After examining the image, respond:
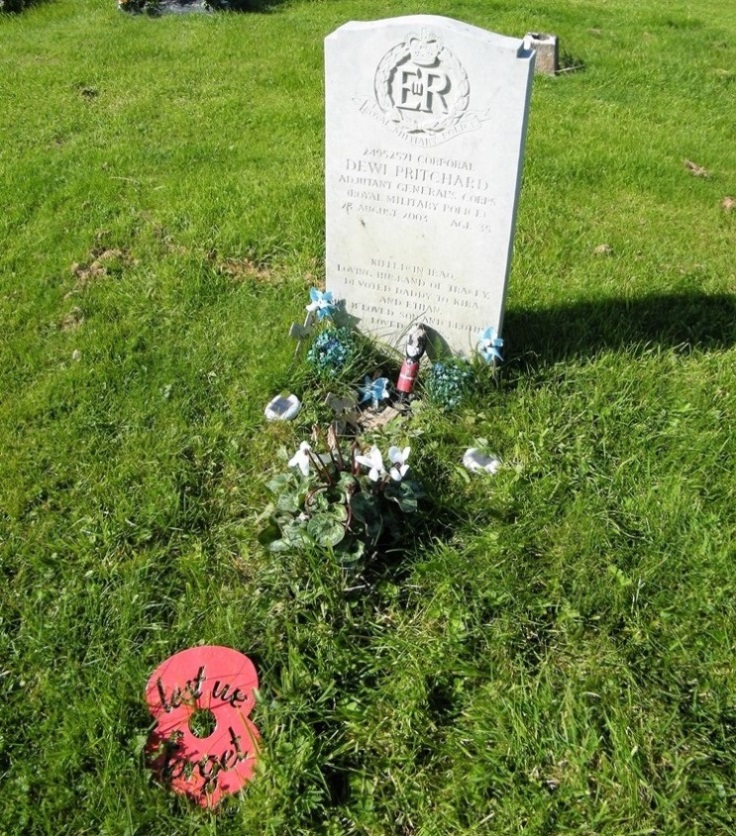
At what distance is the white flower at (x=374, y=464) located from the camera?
8.35ft

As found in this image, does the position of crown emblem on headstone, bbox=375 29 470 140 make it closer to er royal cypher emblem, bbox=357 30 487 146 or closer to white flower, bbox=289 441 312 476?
er royal cypher emblem, bbox=357 30 487 146

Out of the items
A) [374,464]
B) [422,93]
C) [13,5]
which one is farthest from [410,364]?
[13,5]

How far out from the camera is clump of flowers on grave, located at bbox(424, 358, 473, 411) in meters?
3.30

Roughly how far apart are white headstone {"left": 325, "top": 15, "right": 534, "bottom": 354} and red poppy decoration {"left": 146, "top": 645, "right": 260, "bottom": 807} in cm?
178

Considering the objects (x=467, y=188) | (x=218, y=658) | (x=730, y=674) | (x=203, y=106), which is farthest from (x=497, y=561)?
(x=203, y=106)

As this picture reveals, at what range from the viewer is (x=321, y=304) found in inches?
138

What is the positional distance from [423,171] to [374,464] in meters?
1.29

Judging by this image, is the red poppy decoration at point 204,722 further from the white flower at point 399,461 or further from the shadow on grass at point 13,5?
the shadow on grass at point 13,5

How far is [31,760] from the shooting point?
221 cm

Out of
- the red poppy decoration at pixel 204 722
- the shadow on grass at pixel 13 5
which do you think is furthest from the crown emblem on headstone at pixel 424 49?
the shadow on grass at pixel 13 5

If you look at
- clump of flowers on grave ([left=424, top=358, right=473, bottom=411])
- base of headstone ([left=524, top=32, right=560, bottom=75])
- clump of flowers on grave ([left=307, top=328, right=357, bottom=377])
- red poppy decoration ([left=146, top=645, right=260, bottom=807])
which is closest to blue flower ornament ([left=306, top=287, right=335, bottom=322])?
clump of flowers on grave ([left=307, top=328, right=357, bottom=377])

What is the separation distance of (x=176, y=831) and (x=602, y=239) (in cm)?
378

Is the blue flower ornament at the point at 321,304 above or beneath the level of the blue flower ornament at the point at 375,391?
above

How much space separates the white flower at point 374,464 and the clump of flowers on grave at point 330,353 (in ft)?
3.05
